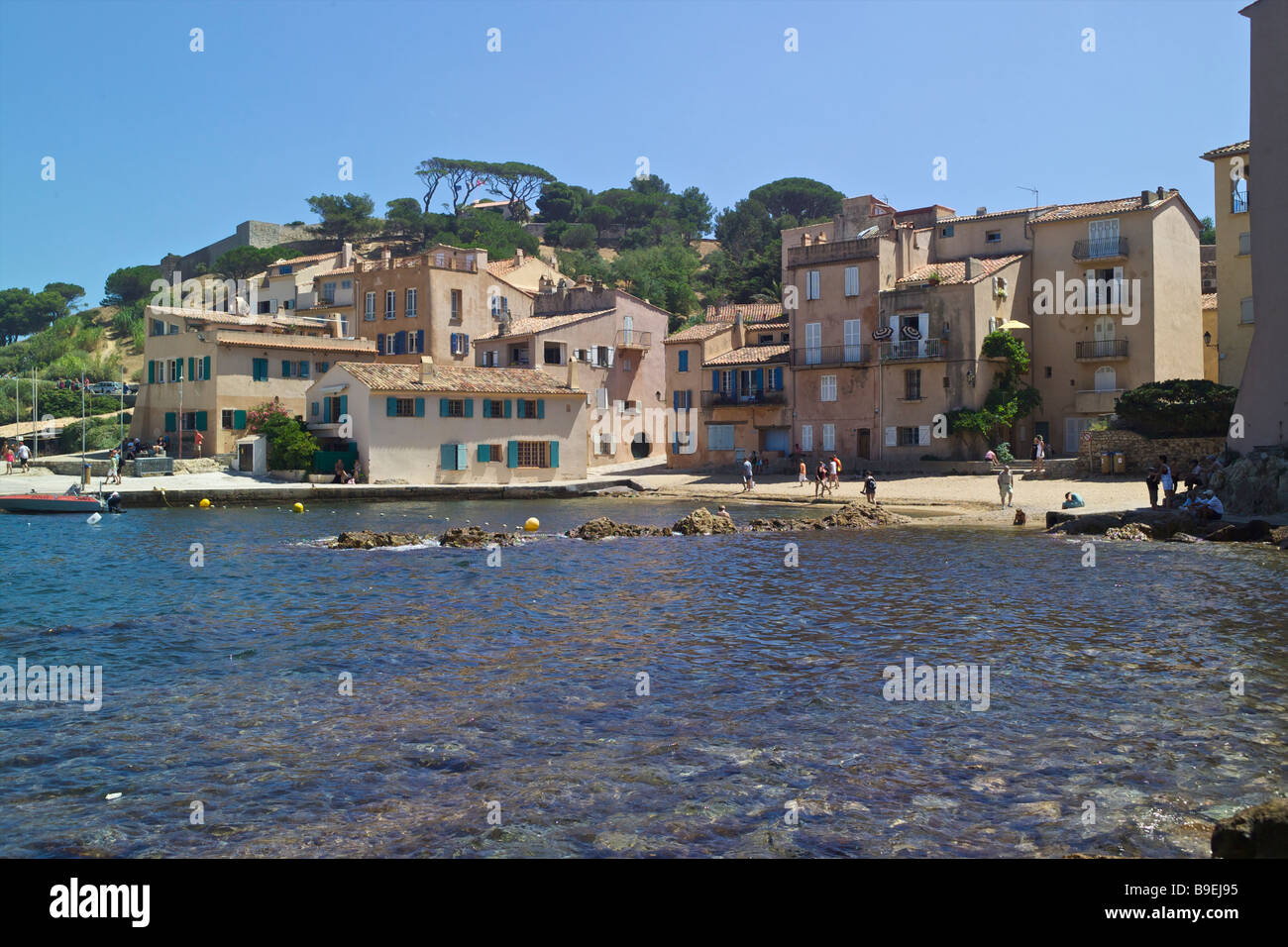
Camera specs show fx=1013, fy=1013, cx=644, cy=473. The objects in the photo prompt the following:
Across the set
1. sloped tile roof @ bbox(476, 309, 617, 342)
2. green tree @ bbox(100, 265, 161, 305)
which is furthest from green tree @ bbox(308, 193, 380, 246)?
sloped tile roof @ bbox(476, 309, 617, 342)

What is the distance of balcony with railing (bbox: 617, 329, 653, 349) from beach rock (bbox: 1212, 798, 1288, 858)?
6095cm

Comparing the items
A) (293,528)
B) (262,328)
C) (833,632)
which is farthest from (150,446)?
(833,632)

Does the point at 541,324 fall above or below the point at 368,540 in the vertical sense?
above

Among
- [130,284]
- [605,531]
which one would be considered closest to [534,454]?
[605,531]

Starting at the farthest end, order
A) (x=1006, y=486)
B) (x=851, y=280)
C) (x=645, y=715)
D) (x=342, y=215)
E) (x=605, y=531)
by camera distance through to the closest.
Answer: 1. (x=342, y=215)
2. (x=851, y=280)
3. (x=1006, y=486)
4. (x=605, y=531)
5. (x=645, y=715)

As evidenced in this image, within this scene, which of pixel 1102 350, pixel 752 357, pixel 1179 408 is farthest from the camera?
pixel 752 357

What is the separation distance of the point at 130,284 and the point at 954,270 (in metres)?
95.8

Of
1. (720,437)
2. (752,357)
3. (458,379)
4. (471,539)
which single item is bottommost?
(471,539)

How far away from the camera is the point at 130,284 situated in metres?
113

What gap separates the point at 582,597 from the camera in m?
19.7

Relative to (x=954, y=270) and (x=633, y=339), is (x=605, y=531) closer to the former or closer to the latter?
(x=954, y=270)

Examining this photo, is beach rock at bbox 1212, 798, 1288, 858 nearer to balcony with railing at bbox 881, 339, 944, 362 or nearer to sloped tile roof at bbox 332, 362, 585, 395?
sloped tile roof at bbox 332, 362, 585, 395

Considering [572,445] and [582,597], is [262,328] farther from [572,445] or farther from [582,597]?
[582,597]

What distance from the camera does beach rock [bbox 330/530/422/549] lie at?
1116 inches
